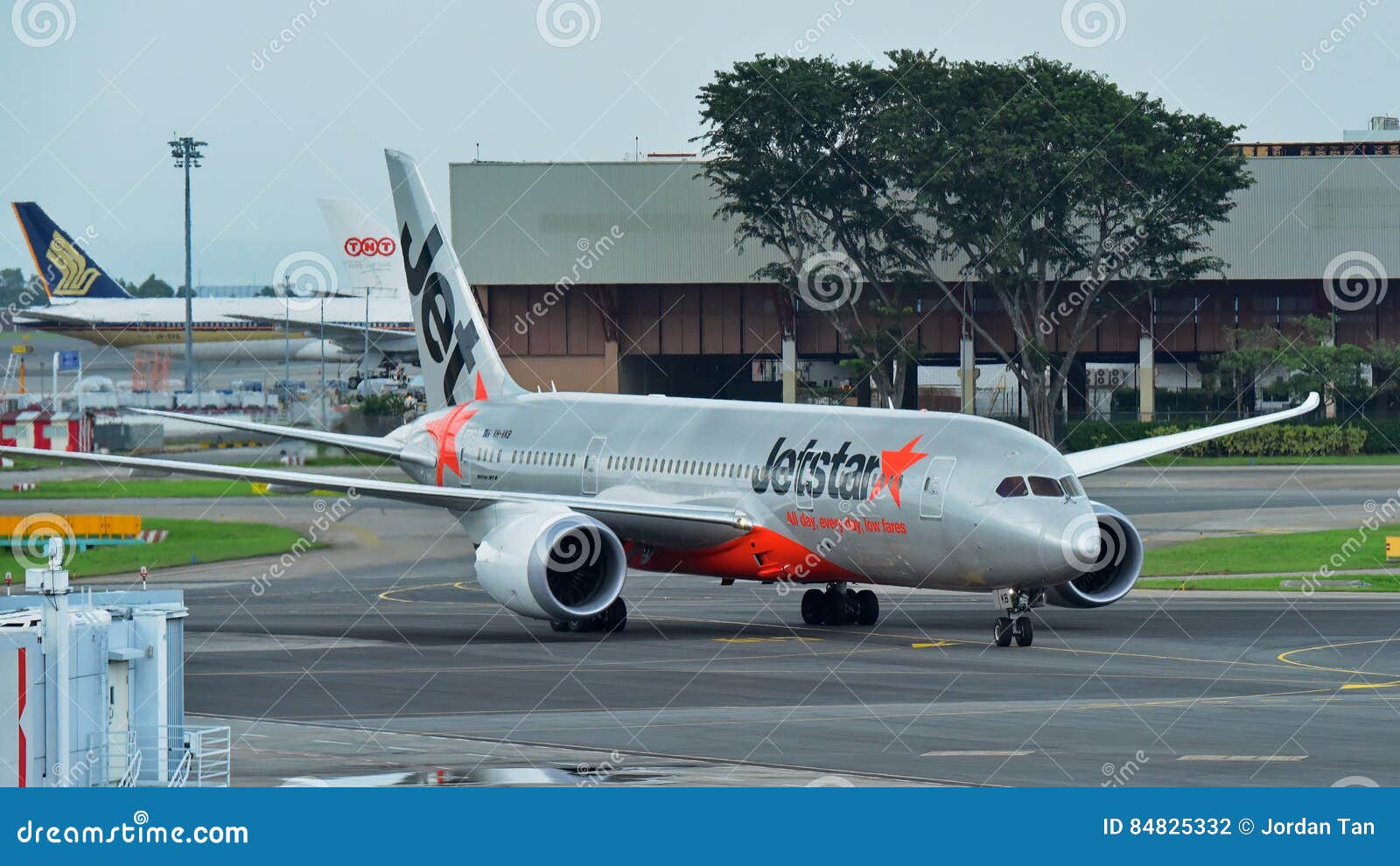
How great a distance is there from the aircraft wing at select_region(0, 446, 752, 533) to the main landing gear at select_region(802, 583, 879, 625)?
9.54ft

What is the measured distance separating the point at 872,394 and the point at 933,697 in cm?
8465

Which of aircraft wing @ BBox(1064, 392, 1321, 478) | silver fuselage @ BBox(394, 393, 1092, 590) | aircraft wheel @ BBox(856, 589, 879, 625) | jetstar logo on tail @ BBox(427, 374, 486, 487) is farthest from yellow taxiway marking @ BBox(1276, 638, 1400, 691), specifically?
jetstar logo on tail @ BBox(427, 374, 486, 487)

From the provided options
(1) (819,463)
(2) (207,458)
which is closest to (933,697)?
(1) (819,463)

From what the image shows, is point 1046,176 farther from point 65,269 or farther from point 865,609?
point 65,269

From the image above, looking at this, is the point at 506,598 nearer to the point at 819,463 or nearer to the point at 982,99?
the point at 819,463

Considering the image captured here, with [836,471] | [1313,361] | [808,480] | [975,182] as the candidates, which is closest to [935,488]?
[836,471]

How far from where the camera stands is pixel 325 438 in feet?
160

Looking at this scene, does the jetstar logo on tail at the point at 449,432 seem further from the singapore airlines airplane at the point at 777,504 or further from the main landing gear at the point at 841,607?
the main landing gear at the point at 841,607

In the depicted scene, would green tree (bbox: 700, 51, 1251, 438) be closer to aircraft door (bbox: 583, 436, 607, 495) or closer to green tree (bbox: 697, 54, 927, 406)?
green tree (bbox: 697, 54, 927, 406)

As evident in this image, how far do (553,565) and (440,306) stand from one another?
15.7 meters

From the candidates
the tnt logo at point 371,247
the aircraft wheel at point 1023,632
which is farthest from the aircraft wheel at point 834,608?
the tnt logo at point 371,247

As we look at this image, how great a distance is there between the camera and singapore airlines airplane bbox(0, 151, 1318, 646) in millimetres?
37469

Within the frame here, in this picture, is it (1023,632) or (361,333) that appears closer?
(1023,632)

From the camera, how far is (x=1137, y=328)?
376 feet
